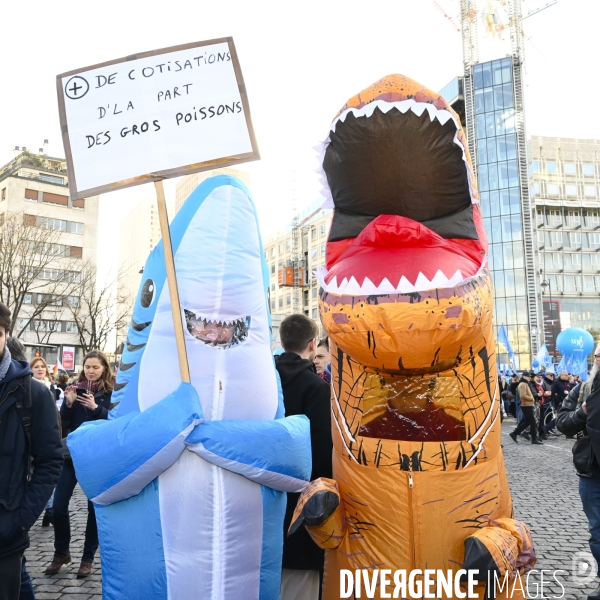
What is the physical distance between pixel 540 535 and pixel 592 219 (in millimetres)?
57709

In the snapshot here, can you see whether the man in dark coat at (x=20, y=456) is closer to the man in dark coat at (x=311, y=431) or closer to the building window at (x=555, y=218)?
the man in dark coat at (x=311, y=431)

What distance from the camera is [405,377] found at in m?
2.07

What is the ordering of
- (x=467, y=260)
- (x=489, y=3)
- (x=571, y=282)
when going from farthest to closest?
(x=571, y=282)
(x=489, y=3)
(x=467, y=260)

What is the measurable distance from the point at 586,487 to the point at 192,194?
3.15 m

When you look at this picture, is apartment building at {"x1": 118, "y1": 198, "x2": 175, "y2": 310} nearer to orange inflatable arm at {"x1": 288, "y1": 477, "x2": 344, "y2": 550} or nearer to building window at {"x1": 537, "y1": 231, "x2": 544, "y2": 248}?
building window at {"x1": 537, "y1": 231, "x2": 544, "y2": 248}

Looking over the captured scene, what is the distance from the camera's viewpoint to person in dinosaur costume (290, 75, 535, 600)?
1867 mm

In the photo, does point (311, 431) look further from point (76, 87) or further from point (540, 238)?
point (540, 238)

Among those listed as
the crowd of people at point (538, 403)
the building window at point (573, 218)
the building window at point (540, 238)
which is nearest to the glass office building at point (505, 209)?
the building window at point (540, 238)

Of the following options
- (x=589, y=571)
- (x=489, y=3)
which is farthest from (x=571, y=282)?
(x=589, y=571)

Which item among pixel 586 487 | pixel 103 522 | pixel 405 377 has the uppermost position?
pixel 405 377

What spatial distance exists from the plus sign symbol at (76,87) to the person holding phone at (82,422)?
283 cm

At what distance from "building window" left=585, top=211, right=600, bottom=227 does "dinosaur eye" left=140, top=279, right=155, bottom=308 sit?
2389 inches

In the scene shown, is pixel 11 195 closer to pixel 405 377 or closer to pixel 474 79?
pixel 474 79

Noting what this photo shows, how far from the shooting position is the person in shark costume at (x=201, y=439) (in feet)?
6.64
